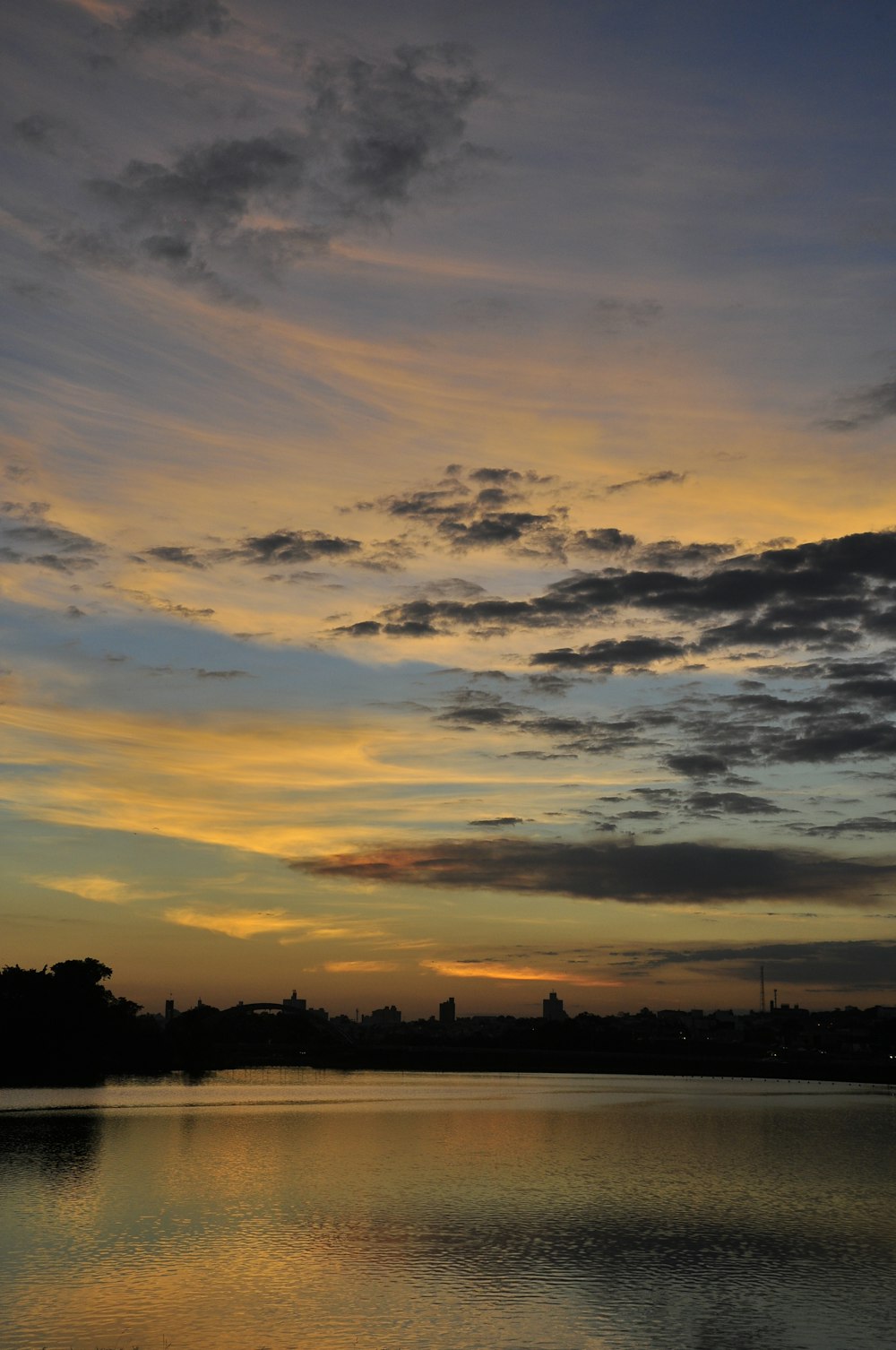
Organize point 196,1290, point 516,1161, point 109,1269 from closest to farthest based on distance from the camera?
point 196,1290
point 109,1269
point 516,1161

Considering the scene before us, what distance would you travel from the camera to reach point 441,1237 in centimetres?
4966

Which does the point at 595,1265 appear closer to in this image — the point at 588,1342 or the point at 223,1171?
the point at 588,1342

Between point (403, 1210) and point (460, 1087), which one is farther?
point (460, 1087)

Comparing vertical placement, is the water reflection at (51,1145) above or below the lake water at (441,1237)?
above

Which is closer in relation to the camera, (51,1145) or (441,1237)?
(441,1237)

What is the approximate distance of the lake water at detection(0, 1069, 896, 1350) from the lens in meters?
35.9

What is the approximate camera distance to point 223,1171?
7081 cm

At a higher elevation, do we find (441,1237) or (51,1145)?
(51,1145)

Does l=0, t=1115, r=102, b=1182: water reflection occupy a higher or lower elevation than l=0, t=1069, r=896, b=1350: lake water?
higher

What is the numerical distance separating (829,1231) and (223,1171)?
32960mm

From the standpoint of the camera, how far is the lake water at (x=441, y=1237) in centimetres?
3594

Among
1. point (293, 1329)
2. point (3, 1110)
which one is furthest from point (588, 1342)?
point (3, 1110)

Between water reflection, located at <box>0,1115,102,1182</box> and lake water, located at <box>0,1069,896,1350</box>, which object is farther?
water reflection, located at <box>0,1115,102,1182</box>

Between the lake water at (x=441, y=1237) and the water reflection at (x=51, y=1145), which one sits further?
the water reflection at (x=51, y=1145)
